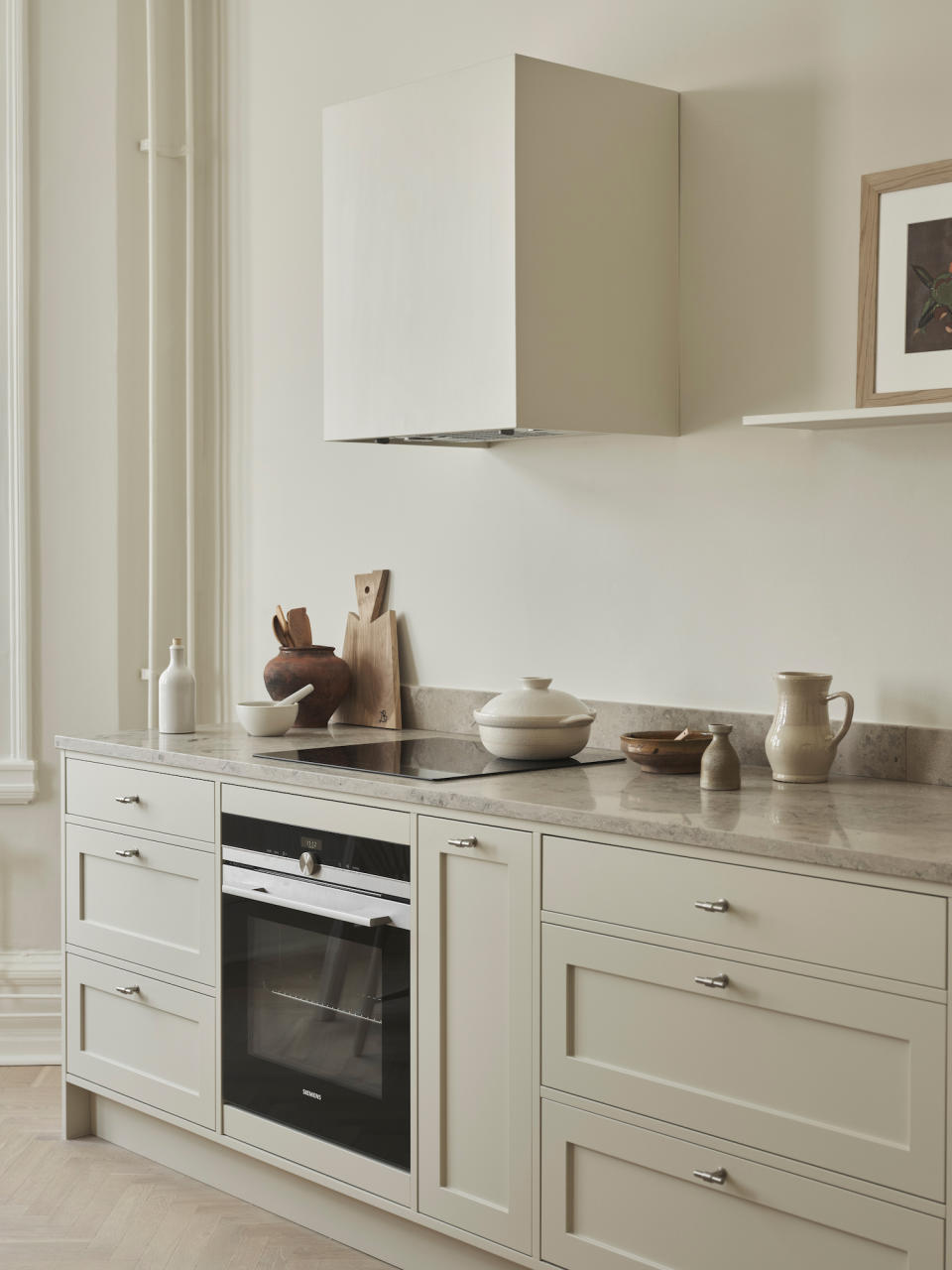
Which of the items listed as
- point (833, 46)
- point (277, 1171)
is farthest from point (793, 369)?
point (277, 1171)

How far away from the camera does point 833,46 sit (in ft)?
8.50

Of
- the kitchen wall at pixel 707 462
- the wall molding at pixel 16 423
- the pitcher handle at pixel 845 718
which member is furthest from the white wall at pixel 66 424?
the pitcher handle at pixel 845 718

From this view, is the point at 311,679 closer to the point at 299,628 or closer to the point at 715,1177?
the point at 299,628

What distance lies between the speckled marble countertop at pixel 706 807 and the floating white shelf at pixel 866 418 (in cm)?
61

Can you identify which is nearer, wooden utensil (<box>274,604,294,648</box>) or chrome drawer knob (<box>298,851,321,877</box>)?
chrome drawer knob (<box>298,851,321,877</box>)

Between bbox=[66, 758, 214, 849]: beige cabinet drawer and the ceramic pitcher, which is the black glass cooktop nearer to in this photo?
bbox=[66, 758, 214, 849]: beige cabinet drawer

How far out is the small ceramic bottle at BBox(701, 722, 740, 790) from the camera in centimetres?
237

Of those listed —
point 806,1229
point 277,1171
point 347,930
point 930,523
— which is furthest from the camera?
point 277,1171

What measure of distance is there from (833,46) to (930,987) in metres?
1.70

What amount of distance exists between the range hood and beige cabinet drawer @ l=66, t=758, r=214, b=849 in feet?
2.76

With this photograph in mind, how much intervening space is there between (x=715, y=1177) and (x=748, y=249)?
1.66 metres

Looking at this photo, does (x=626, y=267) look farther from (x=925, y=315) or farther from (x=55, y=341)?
(x=55, y=341)

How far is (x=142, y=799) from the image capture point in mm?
3078

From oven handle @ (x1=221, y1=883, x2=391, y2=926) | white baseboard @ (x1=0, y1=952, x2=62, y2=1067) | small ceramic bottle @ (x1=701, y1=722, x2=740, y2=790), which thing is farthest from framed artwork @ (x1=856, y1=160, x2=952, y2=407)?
white baseboard @ (x1=0, y1=952, x2=62, y2=1067)
